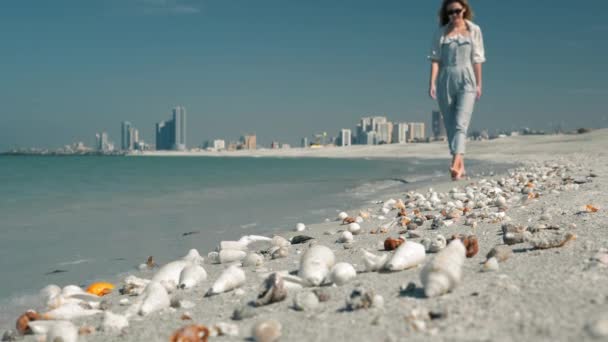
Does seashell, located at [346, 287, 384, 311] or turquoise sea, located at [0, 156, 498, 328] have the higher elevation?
seashell, located at [346, 287, 384, 311]

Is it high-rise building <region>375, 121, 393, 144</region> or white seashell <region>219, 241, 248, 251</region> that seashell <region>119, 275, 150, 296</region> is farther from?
high-rise building <region>375, 121, 393, 144</region>

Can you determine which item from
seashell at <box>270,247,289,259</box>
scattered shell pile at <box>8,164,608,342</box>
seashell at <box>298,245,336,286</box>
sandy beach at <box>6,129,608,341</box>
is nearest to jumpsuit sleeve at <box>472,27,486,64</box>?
scattered shell pile at <box>8,164,608,342</box>

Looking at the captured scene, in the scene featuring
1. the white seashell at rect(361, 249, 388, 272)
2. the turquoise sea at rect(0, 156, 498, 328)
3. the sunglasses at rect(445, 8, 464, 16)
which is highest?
the sunglasses at rect(445, 8, 464, 16)

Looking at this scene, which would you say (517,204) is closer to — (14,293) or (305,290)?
(305,290)

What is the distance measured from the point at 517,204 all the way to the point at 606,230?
1.88 m

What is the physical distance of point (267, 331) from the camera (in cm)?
146

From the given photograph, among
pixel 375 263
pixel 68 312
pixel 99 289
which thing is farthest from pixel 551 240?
pixel 99 289

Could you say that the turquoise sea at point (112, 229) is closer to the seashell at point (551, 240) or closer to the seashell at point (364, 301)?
the seashell at point (364, 301)

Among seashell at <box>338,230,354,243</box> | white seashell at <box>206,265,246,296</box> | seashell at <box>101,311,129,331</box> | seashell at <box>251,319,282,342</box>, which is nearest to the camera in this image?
seashell at <box>251,319,282,342</box>

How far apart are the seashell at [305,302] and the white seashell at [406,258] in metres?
0.51

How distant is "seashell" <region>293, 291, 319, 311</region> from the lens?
5.58 ft

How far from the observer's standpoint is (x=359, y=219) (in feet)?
14.7

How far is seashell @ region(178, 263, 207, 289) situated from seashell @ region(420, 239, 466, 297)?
3.81 feet

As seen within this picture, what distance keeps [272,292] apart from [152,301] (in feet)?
1.62
